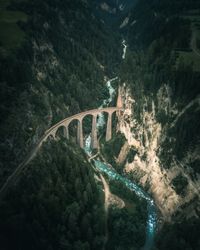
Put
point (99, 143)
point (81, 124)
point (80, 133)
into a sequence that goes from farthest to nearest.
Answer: point (99, 143)
point (80, 133)
point (81, 124)

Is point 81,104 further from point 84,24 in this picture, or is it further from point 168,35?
point 84,24

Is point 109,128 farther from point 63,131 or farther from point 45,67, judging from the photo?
point 45,67

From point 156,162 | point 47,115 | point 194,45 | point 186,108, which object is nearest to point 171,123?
point 186,108

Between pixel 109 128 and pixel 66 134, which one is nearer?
pixel 66 134

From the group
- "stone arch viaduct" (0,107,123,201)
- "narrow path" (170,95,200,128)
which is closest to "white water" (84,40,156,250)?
"stone arch viaduct" (0,107,123,201)

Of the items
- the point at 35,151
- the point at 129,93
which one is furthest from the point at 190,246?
the point at 129,93

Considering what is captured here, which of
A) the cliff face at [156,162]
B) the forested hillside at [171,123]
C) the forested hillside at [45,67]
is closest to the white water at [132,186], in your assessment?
the cliff face at [156,162]
